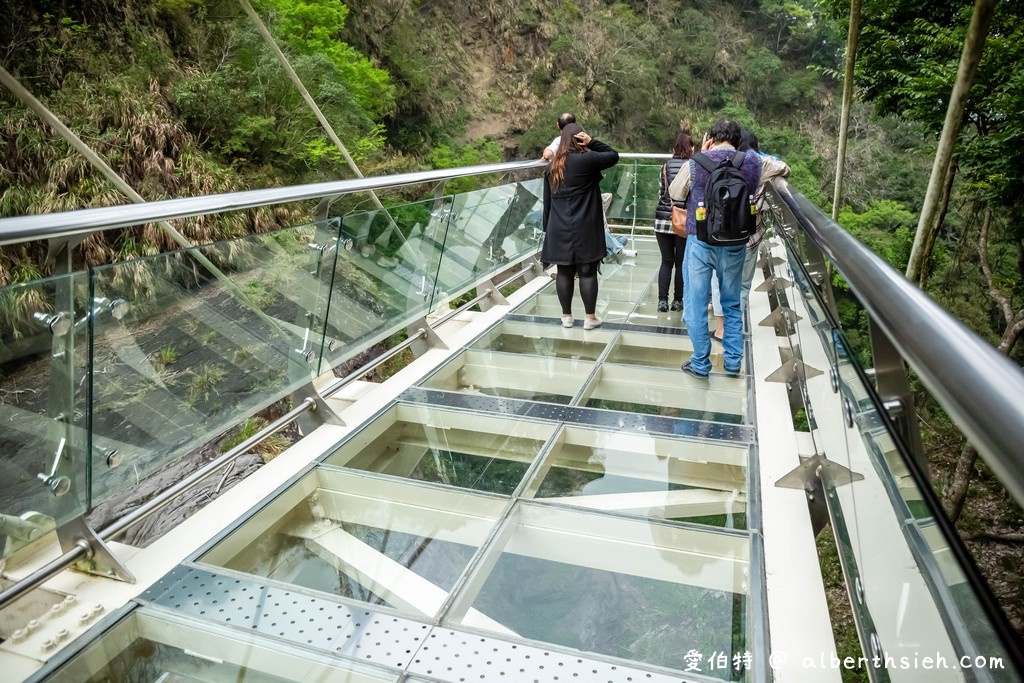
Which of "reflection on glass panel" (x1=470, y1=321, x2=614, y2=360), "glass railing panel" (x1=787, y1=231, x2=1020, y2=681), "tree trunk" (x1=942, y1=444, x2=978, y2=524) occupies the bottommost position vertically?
"tree trunk" (x1=942, y1=444, x2=978, y2=524)

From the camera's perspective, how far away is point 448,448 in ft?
9.87

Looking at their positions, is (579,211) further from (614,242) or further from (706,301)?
(614,242)

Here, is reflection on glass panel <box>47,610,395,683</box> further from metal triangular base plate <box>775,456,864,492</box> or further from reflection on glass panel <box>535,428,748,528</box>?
metal triangular base plate <box>775,456,864,492</box>

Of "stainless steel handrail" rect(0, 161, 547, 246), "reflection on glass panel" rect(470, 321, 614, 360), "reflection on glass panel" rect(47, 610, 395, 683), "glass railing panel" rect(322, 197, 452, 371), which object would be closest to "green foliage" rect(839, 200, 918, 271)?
"reflection on glass panel" rect(470, 321, 614, 360)

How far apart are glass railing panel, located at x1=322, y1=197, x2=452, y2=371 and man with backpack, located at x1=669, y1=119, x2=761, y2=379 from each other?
1499 mm

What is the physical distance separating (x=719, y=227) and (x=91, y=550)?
9.77 ft

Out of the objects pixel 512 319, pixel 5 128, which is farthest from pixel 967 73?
pixel 5 128

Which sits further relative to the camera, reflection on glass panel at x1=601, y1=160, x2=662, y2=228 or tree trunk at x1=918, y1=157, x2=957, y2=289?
reflection on glass panel at x1=601, y1=160, x2=662, y2=228

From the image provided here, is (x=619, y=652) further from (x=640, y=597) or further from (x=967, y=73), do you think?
(x=967, y=73)

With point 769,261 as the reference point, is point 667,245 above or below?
above

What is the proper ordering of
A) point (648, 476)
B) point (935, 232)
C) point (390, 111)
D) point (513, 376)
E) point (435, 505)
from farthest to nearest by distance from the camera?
point (390, 111) → point (935, 232) → point (513, 376) → point (648, 476) → point (435, 505)

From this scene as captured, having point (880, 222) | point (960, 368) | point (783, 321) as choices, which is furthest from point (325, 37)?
point (880, 222)

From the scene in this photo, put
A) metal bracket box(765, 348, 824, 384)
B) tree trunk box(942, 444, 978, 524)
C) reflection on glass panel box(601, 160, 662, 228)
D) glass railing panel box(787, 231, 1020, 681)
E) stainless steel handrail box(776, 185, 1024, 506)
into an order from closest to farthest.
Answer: stainless steel handrail box(776, 185, 1024, 506) → glass railing panel box(787, 231, 1020, 681) → metal bracket box(765, 348, 824, 384) → tree trunk box(942, 444, 978, 524) → reflection on glass panel box(601, 160, 662, 228)

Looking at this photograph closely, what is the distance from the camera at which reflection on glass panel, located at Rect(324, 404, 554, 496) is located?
2.69m
